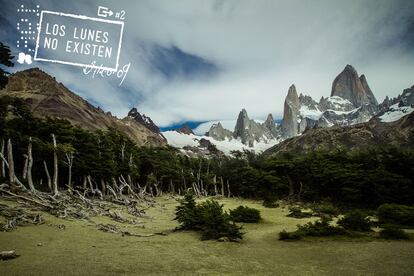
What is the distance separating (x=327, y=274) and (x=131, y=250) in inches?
339

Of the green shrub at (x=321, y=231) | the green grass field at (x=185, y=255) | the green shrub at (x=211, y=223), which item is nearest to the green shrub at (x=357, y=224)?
the green shrub at (x=321, y=231)

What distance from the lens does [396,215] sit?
22.0m

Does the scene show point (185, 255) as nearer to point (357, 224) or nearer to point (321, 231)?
point (321, 231)

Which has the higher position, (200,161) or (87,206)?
(200,161)

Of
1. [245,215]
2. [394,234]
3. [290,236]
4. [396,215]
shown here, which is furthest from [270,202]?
[394,234]

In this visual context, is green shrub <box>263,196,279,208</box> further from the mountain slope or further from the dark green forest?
the mountain slope

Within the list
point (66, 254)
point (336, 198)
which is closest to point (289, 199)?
point (336, 198)

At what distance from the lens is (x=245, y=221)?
25859 mm

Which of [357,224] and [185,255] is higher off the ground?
[357,224]

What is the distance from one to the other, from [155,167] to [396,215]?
4480cm

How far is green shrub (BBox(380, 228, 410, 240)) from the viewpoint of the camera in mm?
16625

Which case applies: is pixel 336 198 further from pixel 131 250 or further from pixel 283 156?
pixel 131 250

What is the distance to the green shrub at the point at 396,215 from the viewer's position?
21.4 m

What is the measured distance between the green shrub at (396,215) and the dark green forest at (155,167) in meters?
10.6
